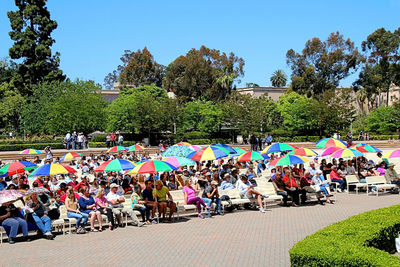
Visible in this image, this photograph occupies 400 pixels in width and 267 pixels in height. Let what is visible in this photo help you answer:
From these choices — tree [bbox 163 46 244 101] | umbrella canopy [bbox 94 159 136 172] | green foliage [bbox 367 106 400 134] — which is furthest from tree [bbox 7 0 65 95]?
umbrella canopy [bbox 94 159 136 172]

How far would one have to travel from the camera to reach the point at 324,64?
76.5m

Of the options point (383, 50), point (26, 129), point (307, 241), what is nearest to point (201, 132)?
point (26, 129)

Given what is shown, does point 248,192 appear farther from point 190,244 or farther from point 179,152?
point 179,152

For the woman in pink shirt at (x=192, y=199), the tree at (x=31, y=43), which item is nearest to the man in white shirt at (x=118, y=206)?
the woman in pink shirt at (x=192, y=199)

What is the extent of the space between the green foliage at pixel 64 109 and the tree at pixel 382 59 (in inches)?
1726

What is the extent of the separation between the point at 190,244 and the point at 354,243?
3.65 metres

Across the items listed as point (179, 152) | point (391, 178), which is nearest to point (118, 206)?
point (179, 152)

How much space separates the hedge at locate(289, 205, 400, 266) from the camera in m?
7.00

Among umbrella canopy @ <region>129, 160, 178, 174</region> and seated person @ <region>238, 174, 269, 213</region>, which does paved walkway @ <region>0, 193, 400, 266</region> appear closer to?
seated person @ <region>238, 174, 269, 213</region>

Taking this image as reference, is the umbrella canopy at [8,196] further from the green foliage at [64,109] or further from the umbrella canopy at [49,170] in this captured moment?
the green foliage at [64,109]

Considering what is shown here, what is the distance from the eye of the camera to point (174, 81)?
74.8 m

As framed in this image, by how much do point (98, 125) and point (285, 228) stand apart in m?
41.8

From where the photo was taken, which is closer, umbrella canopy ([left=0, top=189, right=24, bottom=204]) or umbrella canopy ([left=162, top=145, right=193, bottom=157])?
umbrella canopy ([left=0, top=189, right=24, bottom=204])

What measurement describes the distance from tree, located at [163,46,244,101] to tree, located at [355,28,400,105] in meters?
20.7
